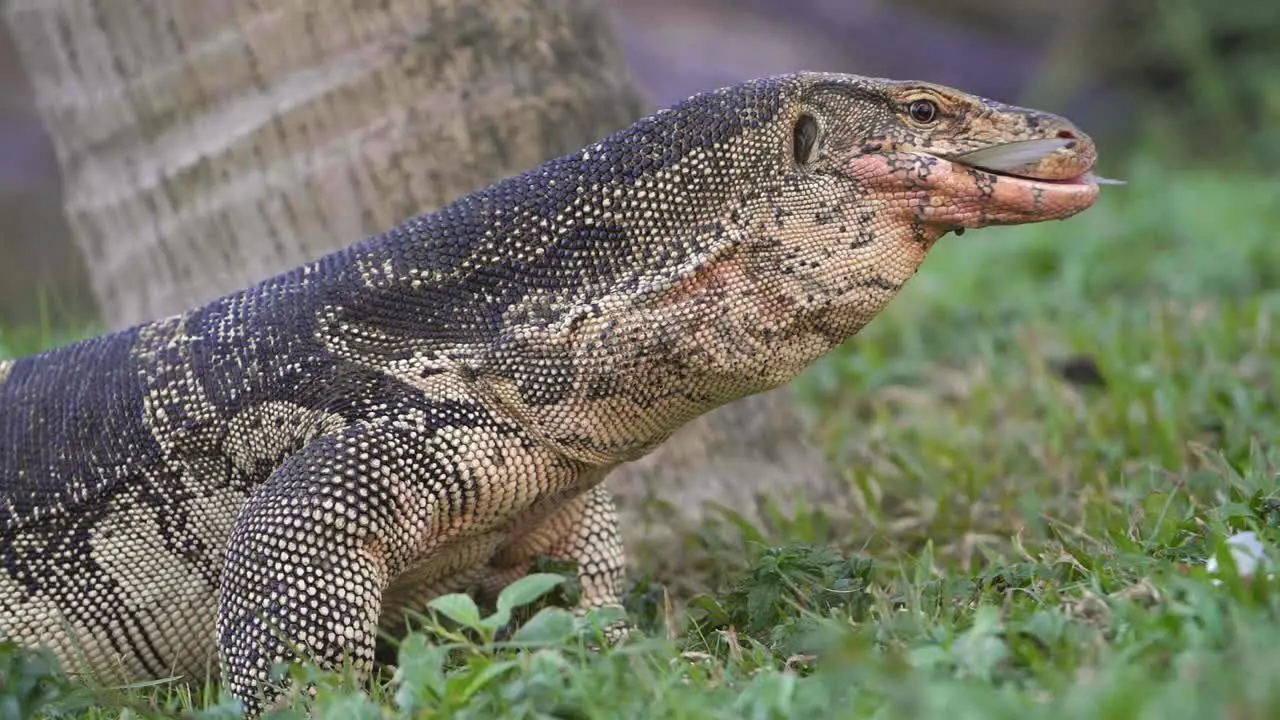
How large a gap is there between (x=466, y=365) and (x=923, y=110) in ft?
4.38

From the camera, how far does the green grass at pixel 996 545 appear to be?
2.69m

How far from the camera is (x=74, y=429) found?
3.76 metres

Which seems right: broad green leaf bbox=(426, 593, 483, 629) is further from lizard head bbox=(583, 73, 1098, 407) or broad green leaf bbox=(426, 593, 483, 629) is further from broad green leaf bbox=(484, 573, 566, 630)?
lizard head bbox=(583, 73, 1098, 407)

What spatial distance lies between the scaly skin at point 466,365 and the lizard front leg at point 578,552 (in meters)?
0.37

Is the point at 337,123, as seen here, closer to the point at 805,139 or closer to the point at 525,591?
the point at 805,139

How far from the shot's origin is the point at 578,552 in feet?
13.7

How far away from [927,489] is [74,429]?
2952 millimetres

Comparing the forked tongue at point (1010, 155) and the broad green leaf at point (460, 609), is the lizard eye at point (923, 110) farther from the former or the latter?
the broad green leaf at point (460, 609)

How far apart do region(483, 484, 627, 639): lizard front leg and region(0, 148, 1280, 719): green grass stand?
0.12 meters

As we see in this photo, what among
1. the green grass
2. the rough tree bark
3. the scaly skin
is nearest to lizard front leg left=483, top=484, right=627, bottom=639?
the green grass

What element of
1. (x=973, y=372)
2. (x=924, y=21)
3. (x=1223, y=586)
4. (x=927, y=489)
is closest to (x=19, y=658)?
(x=1223, y=586)

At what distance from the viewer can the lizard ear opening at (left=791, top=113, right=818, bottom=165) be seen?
3.60 metres

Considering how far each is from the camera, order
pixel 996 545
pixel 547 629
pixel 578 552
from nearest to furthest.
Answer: pixel 547 629, pixel 578 552, pixel 996 545

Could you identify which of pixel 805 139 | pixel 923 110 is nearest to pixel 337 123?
pixel 805 139
